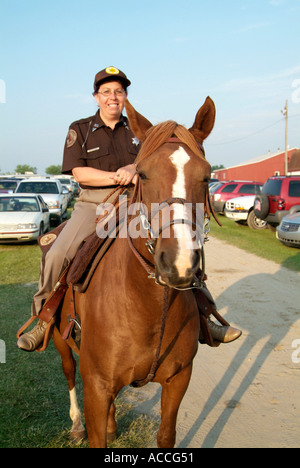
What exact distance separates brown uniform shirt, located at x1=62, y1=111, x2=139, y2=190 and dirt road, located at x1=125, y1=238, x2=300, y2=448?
2.77m

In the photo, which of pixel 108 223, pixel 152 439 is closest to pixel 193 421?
pixel 152 439

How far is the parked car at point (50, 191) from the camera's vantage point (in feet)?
70.3

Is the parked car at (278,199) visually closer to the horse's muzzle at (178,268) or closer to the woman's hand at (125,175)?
the woman's hand at (125,175)

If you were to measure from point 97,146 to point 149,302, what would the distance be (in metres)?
1.64

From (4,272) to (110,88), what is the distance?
9.33 metres

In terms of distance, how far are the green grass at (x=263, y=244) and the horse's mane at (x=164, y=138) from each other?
32.2ft

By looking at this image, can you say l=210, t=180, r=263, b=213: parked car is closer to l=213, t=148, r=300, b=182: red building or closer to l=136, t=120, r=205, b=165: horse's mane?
l=136, t=120, r=205, b=165: horse's mane

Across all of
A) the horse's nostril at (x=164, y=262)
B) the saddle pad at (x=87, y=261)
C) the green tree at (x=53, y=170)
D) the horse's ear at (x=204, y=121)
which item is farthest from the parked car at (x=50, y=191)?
the green tree at (x=53, y=170)

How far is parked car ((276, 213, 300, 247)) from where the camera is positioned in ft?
46.3

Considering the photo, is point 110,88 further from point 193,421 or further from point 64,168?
point 193,421

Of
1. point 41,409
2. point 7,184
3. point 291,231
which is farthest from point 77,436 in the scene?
point 7,184

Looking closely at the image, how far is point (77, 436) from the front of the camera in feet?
13.4

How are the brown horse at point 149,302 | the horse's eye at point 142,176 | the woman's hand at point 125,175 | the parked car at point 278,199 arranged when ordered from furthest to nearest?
the parked car at point 278,199, the woman's hand at point 125,175, the horse's eye at point 142,176, the brown horse at point 149,302

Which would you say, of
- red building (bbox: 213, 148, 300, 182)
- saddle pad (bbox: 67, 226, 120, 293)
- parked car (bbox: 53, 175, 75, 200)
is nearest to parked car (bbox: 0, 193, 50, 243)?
saddle pad (bbox: 67, 226, 120, 293)
